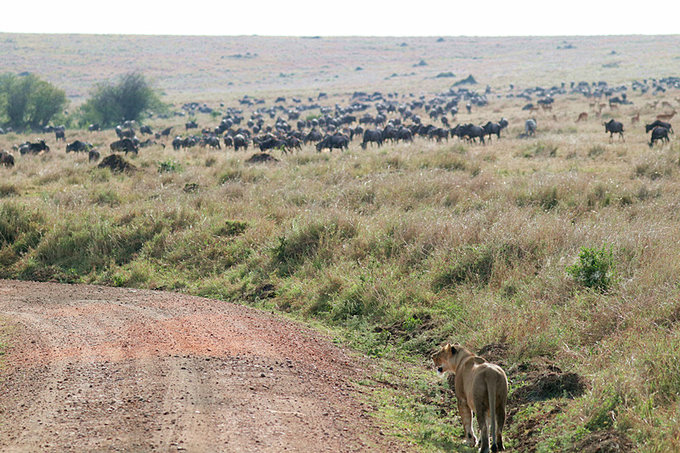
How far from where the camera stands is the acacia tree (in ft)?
Answer: 193

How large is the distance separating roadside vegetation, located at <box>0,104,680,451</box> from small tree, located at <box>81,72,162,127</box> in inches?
1772

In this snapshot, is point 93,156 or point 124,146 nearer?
point 93,156

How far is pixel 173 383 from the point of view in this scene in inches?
250

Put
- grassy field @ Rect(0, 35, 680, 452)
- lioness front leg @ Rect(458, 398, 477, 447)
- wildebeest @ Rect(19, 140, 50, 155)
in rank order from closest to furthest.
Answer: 1. lioness front leg @ Rect(458, 398, 477, 447)
2. grassy field @ Rect(0, 35, 680, 452)
3. wildebeest @ Rect(19, 140, 50, 155)

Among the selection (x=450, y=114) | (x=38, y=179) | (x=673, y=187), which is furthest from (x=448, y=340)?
(x=450, y=114)

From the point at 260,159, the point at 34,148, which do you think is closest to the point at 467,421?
the point at 260,159

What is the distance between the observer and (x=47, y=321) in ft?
29.1

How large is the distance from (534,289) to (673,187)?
301 inches

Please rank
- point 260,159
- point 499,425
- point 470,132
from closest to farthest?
point 499,425
point 260,159
point 470,132

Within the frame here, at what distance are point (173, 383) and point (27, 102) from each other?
197ft

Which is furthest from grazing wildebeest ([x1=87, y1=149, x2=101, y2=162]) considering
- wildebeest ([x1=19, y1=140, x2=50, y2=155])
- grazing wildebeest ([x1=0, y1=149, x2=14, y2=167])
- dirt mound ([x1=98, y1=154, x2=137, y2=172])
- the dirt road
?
the dirt road

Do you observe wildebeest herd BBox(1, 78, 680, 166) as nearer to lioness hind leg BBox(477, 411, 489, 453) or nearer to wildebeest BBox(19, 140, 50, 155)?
wildebeest BBox(19, 140, 50, 155)

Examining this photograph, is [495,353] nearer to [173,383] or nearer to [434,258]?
[434,258]

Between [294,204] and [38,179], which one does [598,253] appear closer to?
[294,204]
